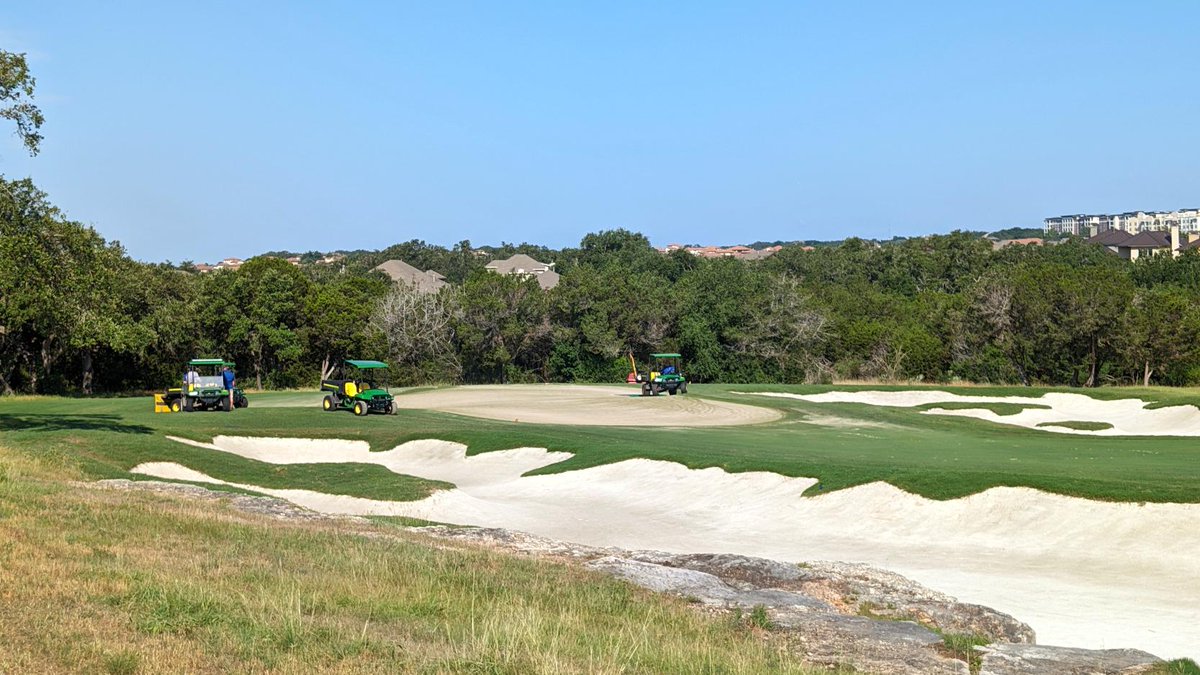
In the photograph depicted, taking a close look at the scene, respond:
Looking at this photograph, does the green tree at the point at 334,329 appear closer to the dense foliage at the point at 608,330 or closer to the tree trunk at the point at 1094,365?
the dense foliage at the point at 608,330

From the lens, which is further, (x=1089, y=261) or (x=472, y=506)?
(x=1089, y=261)

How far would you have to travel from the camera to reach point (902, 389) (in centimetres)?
5466

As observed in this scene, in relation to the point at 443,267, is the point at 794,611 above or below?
below

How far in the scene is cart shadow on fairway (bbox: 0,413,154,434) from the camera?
107ft

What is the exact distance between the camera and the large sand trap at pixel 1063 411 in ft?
140

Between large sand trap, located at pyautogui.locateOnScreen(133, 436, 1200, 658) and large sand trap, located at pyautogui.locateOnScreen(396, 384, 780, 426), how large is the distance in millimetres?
15232

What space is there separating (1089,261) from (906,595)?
11256 centimetres

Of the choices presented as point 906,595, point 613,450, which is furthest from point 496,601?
point 613,450

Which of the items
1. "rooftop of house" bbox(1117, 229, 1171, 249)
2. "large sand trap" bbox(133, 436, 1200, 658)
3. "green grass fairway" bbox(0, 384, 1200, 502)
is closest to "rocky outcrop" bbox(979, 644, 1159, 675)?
"large sand trap" bbox(133, 436, 1200, 658)

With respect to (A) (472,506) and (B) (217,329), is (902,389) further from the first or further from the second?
(B) (217,329)

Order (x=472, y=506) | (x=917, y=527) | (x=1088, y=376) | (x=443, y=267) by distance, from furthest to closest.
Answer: (x=443, y=267), (x=1088, y=376), (x=472, y=506), (x=917, y=527)

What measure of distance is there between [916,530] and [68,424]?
25.6 meters

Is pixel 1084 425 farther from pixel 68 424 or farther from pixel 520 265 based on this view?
pixel 520 265

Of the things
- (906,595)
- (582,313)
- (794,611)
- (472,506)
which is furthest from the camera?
(582,313)
